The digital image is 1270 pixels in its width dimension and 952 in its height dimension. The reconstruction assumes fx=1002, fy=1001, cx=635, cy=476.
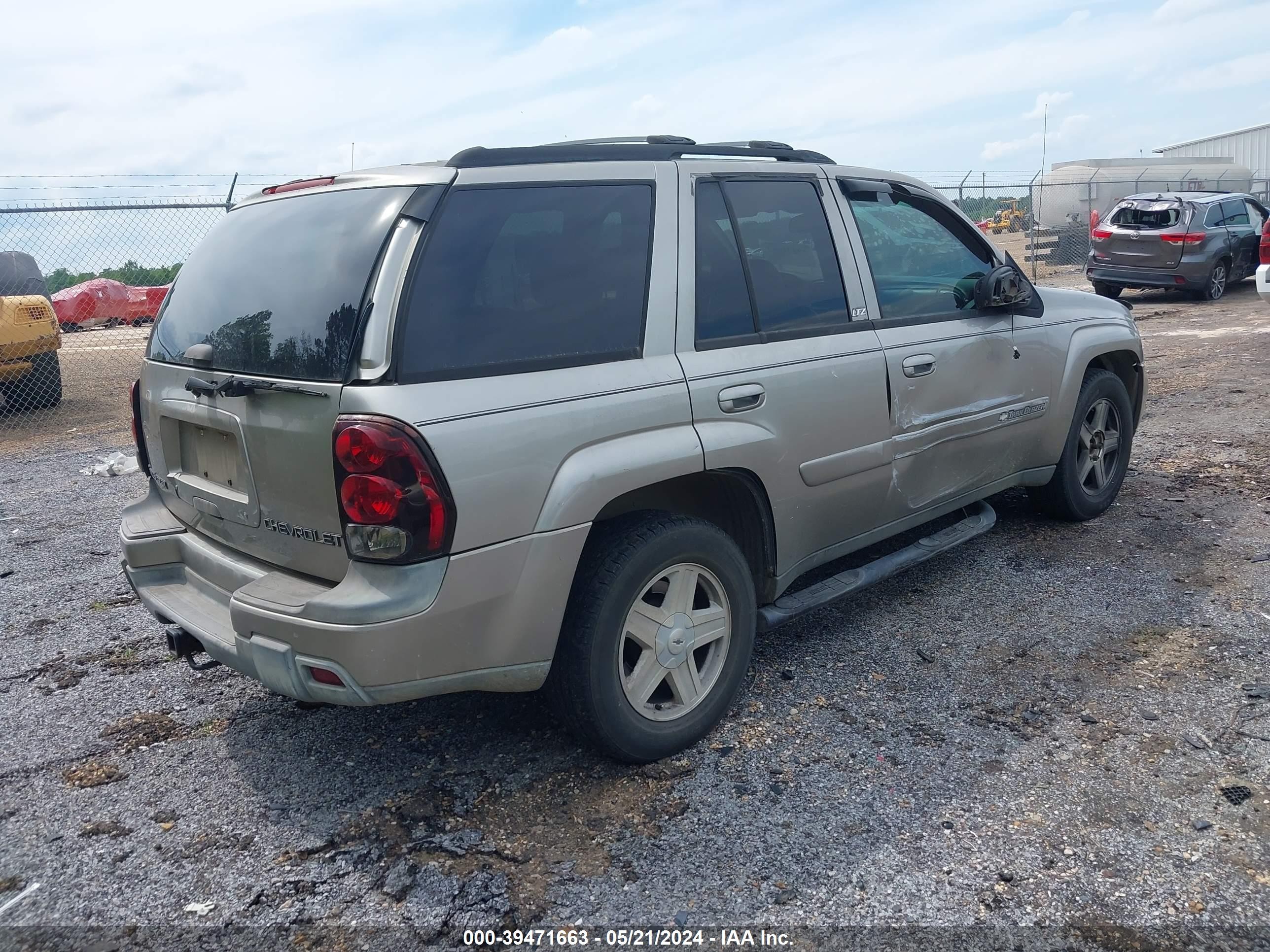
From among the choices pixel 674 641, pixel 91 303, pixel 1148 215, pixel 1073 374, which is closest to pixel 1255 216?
pixel 1148 215

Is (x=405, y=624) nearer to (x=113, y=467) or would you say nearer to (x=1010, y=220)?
(x=113, y=467)

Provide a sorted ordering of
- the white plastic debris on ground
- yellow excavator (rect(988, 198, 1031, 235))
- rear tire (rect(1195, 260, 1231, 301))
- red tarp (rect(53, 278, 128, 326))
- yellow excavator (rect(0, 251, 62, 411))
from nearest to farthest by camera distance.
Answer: the white plastic debris on ground
yellow excavator (rect(0, 251, 62, 411))
rear tire (rect(1195, 260, 1231, 301))
red tarp (rect(53, 278, 128, 326))
yellow excavator (rect(988, 198, 1031, 235))

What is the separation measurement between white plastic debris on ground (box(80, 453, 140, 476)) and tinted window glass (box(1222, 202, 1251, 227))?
1597 cm

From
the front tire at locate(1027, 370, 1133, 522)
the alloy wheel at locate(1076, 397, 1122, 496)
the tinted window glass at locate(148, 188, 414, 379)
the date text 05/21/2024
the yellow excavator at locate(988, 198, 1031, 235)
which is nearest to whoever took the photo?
the date text 05/21/2024

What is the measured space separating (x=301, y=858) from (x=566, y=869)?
0.74m

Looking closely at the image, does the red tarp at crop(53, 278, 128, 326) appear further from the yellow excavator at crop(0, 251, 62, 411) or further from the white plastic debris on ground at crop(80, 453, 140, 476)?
the white plastic debris on ground at crop(80, 453, 140, 476)

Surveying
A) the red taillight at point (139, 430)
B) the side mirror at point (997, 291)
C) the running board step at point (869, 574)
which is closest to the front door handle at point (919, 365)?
the side mirror at point (997, 291)

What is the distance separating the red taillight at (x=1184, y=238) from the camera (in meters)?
15.3

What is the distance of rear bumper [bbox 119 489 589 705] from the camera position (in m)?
2.59

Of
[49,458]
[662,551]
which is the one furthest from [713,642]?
Result: [49,458]

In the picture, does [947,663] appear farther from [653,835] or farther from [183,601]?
[183,601]

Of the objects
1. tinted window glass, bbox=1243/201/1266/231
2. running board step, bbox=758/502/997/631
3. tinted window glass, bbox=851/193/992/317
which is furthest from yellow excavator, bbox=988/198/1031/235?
running board step, bbox=758/502/997/631

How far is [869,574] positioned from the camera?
3965mm

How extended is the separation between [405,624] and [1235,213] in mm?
17581
